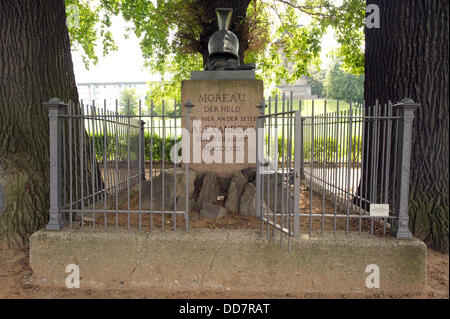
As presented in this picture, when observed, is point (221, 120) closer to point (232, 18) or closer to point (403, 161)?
point (403, 161)

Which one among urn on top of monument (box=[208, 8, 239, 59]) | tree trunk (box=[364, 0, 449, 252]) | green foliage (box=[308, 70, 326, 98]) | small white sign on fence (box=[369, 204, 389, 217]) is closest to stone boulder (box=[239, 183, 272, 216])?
small white sign on fence (box=[369, 204, 389, 217])

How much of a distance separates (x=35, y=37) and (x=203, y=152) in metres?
3.11

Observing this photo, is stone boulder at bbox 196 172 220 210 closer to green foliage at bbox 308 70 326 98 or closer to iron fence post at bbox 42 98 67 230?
iron fence post at bbox 42 98 67 230

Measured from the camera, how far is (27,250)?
13.7 feet

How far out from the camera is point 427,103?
446 cm

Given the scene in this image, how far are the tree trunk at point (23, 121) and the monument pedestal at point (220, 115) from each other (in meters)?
2.33

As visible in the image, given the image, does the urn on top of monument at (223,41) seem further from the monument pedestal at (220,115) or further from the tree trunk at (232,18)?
the tree trunk at (232,18)

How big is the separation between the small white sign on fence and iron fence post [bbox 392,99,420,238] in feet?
0.41

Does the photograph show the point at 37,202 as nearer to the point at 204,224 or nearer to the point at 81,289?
the point at 81,289

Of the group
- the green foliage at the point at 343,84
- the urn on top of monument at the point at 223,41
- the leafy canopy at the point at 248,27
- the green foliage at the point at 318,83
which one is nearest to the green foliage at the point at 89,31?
the leafy canopy at the point at 248,27

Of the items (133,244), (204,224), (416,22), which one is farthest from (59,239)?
(416,22)

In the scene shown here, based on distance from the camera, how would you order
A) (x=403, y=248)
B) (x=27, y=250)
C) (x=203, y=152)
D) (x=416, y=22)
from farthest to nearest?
1. (x=203, y=152)
2. (x=416, y=22)
3. (x=27, y=250)
4. (x=403, y=248)

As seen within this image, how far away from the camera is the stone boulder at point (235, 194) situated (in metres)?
4.75

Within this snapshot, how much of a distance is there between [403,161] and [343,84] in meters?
45.1
